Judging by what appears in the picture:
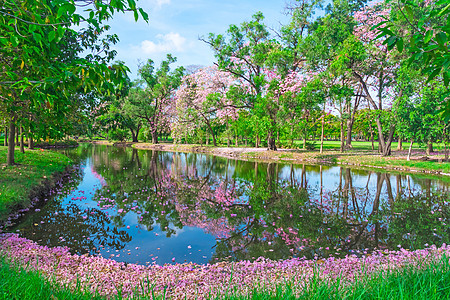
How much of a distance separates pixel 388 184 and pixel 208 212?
10314 millimetres

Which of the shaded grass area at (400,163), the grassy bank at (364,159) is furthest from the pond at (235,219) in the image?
the grassy bank at (364,159)

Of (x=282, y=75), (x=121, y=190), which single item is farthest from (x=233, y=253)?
(x=282, y=75)

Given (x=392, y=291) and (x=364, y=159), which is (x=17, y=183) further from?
(x=364, y=159)

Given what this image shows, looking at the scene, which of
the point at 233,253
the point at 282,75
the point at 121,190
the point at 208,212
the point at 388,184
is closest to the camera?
the point at 233,253

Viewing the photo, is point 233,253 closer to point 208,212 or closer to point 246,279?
point 246,279

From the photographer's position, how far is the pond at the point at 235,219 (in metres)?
5.88

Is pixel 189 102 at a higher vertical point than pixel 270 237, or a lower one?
higher

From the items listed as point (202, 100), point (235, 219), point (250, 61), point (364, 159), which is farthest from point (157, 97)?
point (235, 219)

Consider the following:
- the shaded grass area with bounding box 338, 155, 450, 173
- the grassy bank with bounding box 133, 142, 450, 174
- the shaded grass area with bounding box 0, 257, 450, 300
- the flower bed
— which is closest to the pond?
the flower bed

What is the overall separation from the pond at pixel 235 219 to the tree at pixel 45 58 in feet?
10.9

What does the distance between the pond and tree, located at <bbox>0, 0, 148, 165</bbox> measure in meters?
3.33

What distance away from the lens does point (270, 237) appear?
6.57m

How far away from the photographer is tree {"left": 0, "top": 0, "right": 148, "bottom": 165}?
10.5 ft

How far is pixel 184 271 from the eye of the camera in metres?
4.64
